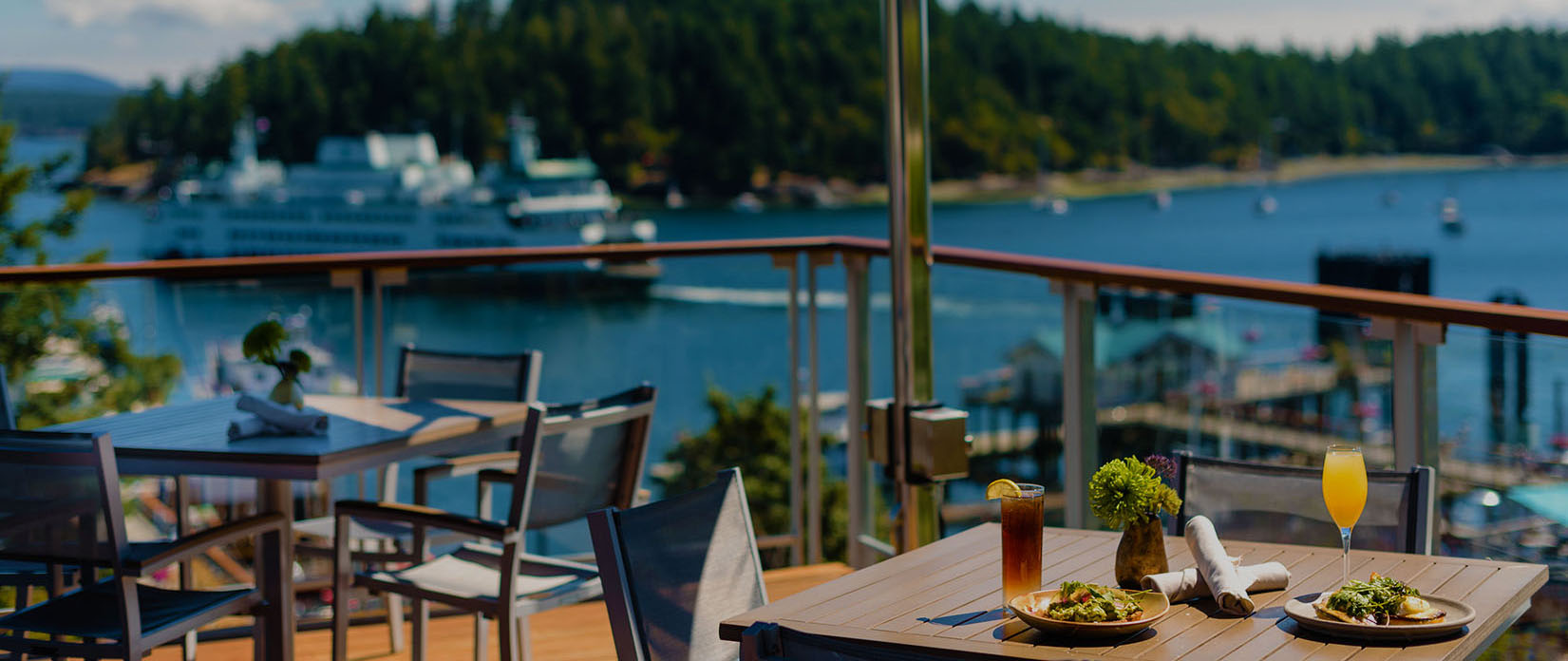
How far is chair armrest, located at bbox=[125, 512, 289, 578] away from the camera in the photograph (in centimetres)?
214

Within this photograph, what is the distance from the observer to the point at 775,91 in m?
31.2

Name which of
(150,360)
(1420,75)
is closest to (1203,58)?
(1420,75)

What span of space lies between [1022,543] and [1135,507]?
0.14 m

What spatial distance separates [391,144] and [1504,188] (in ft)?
103

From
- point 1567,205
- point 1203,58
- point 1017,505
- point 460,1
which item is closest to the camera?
point 1017,505

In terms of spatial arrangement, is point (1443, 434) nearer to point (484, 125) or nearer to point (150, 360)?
point (150, 360)

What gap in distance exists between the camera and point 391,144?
109 feet

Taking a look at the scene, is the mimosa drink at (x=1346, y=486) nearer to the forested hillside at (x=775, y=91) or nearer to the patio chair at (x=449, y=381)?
the patio chair at (x=449, y=381)

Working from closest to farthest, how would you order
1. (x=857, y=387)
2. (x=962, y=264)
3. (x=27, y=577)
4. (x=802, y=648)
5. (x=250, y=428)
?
(x=802, y=648) < (x=27, y=577) < (x=250, y=428) < (x=962, y=264) < (x=857, y=387)

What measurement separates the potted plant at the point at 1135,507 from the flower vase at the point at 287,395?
5.39ft

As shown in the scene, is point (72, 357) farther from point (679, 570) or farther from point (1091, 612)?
point (1091, 612)

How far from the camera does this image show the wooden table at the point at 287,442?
237cm

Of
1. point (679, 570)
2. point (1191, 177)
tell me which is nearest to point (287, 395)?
point (679, 570)

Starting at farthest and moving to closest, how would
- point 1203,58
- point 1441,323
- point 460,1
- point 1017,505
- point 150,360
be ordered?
point 1203,58, point 460,1, point 150,360, point 1441,323, point 1017,505
